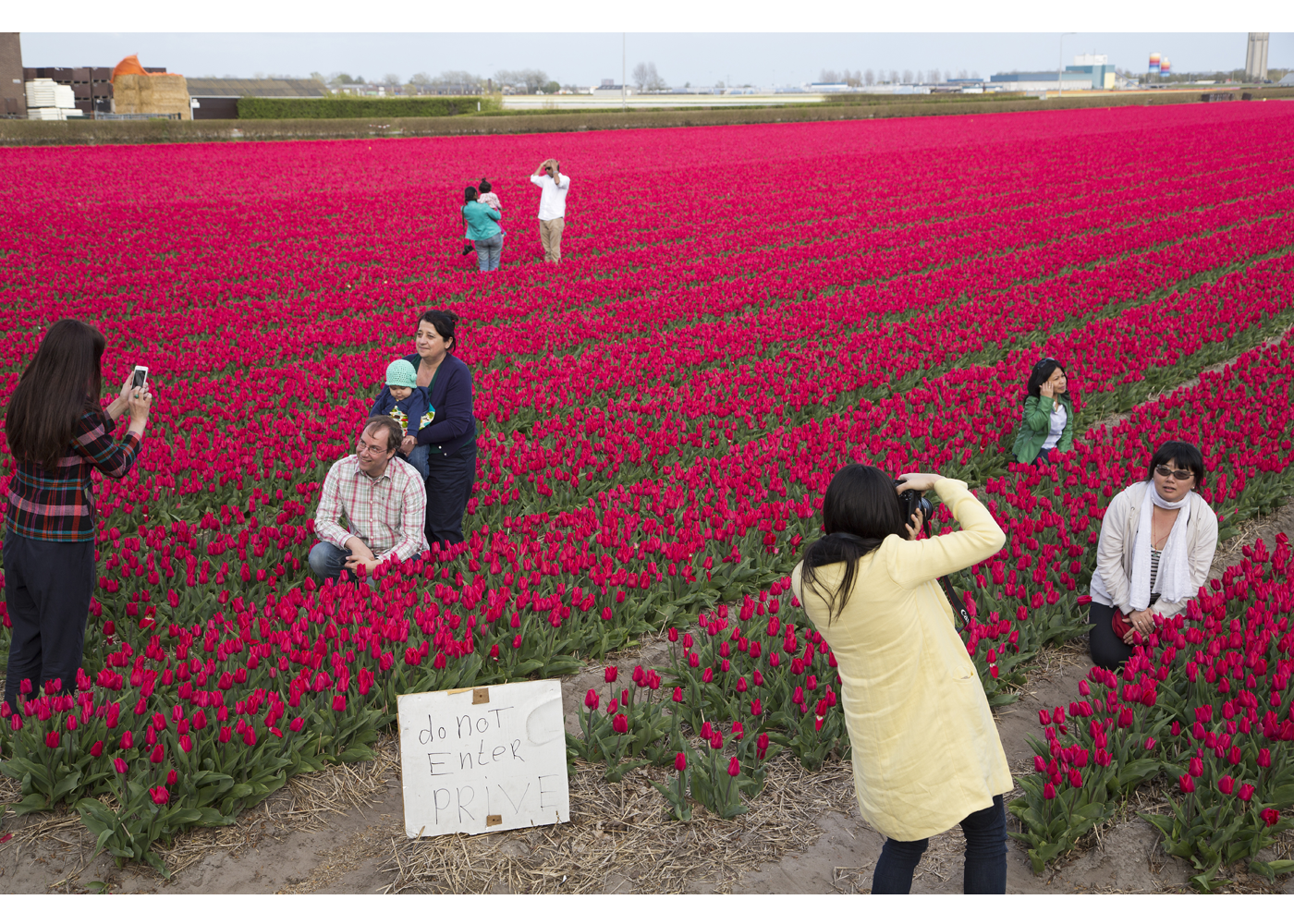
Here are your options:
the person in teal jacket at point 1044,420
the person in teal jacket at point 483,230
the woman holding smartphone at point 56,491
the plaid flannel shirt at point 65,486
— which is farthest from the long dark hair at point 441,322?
the person in teal jacket at point 483,230

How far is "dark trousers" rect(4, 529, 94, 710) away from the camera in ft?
13.5

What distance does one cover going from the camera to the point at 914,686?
292 centimetres

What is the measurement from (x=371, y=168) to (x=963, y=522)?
3422cm

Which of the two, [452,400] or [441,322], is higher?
[441,322]

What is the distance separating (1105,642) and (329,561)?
4.28m

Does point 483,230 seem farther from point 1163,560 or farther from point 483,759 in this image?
point 483,759

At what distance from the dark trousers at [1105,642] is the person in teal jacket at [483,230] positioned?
1176 cm

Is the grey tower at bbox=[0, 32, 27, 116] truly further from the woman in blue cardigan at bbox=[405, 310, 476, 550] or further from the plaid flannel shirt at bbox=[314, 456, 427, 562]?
the plaid flannel shirt at bbox=[314, 456, 427, 562]

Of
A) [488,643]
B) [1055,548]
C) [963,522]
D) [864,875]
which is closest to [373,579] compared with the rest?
[488,643]

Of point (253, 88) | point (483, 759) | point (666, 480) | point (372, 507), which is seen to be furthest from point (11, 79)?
point (483, 759)

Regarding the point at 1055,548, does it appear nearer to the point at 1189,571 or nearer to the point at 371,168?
the point at 1189,571

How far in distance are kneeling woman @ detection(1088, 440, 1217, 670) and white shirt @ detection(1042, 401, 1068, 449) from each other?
226 centimetres

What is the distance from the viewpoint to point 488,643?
4770 mm

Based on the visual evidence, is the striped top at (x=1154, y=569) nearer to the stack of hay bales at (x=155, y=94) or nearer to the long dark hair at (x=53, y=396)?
the long dark hair at (x=53, y=396)
